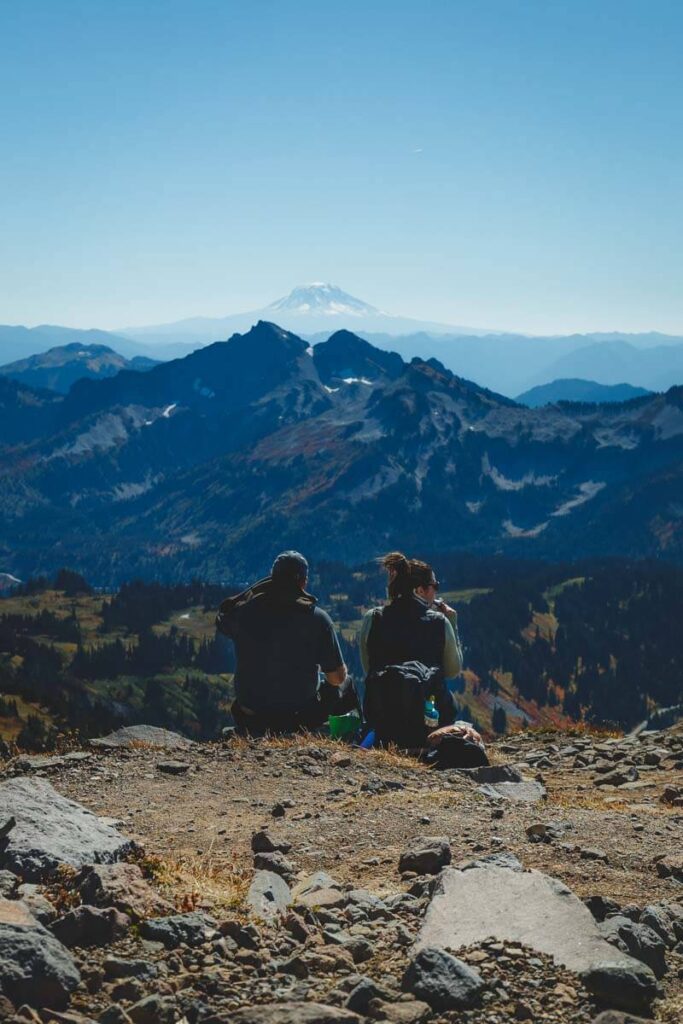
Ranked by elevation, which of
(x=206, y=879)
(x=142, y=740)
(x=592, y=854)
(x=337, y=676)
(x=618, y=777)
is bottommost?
(x=142, y=740)

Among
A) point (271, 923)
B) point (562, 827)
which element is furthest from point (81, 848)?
point (562, 827)

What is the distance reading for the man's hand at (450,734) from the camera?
15.8m

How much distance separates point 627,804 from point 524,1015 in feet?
29.1

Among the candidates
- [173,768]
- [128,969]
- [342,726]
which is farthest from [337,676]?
[128,969]

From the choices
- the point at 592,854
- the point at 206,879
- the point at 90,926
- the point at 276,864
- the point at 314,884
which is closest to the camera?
the point at 90,926

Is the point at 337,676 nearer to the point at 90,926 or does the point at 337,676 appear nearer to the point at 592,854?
the point at 592,854

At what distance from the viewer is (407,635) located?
16.0 meters

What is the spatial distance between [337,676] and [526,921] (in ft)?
32.8

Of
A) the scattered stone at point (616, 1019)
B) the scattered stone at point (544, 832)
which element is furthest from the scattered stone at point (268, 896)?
the scattered stone at point (544, 832)

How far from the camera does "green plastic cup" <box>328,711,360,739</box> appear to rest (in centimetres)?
1745

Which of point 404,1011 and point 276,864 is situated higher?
point 404,1011

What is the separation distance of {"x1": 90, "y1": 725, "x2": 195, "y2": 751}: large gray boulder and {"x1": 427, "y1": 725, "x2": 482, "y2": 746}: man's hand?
4.62 m

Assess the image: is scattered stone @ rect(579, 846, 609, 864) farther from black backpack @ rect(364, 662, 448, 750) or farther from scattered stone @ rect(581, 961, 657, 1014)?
black backpack @ rect(364, 662, 448, 750)

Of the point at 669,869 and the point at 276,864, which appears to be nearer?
the point at 669,869
